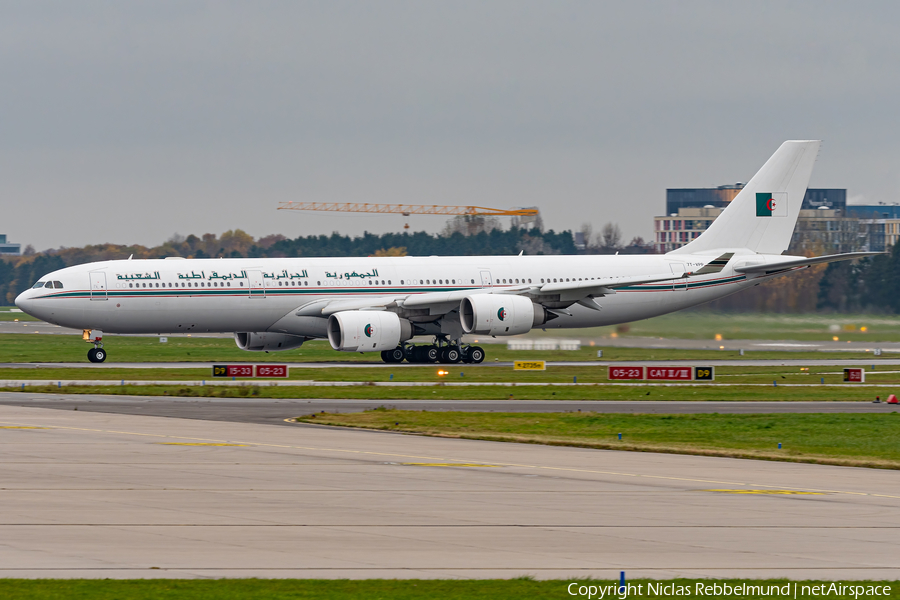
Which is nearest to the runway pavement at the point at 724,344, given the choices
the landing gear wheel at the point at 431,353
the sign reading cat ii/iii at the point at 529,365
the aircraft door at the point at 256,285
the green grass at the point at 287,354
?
the green grass at the point at 287,354

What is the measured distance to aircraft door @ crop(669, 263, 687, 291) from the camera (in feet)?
198

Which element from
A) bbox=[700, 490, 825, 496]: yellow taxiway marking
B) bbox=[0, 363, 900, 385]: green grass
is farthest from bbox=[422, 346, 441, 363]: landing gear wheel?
bbox=[700, 490, 825, 496]: yellow taxiway marking

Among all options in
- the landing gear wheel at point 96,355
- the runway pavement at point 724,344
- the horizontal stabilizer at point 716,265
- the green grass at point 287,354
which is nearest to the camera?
the horizontal stabilizer at point 716,265

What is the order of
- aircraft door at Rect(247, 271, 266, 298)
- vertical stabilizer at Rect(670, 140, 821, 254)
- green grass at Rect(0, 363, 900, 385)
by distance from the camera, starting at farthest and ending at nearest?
1. vertical stabilizer at Rect(670, 140, 821, 254)
2. aircraft door at Rect(247, 271, 266, 298)
3. green grass at Rect(0, 363, 900, 385)

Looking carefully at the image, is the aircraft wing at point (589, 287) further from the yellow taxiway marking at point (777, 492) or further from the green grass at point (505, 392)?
the yellow taxiway marking at point (777, 492)

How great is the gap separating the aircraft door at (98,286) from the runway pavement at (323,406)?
13509mm

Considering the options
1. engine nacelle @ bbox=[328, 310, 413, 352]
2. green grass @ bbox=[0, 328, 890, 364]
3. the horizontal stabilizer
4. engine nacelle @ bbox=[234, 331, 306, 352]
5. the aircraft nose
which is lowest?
green grass @ bbox=[0, 328, 890, 364]

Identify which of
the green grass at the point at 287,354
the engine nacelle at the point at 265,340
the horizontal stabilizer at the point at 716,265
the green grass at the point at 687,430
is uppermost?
the horizontal stabilizer at the point at 716,265

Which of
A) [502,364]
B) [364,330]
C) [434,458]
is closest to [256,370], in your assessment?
[364,330]

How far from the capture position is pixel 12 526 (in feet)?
52.5

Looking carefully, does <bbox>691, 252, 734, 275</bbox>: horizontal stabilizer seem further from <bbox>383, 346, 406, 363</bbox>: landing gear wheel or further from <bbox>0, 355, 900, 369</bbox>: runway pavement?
<bbox>383, 346, 406, 363</bbox>: landing gear wheel

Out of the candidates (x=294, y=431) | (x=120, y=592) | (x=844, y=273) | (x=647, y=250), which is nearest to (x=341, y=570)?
(x=120, y=592)

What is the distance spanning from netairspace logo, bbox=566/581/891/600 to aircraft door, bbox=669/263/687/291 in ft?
158

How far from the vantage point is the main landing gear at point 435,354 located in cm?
5641
